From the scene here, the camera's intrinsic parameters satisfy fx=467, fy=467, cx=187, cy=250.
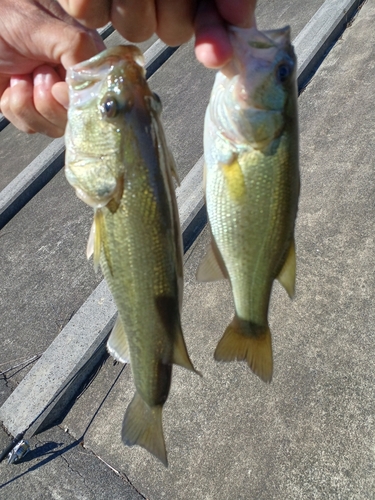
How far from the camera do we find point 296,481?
10.6ft

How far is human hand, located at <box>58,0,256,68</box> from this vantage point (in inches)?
58.2

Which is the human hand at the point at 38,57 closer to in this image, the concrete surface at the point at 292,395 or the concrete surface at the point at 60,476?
the concrete surface at the point at 292,395

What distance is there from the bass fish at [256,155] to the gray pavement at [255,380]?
2.14 meters

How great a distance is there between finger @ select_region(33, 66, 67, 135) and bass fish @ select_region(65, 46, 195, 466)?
289mm

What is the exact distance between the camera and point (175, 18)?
158cm

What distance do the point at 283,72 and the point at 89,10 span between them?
27.4 inches

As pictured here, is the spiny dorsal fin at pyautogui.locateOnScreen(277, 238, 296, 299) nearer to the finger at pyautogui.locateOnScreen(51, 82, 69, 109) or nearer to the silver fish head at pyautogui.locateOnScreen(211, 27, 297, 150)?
the silver fish head at pyautogui.locateOnScreen(211, 27, 297, 150)

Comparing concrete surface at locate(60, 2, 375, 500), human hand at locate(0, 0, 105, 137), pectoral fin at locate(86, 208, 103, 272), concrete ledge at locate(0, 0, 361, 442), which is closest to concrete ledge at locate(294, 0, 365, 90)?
concrete surface at locate(60, 2, 375, 500)

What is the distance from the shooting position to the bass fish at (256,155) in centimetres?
167

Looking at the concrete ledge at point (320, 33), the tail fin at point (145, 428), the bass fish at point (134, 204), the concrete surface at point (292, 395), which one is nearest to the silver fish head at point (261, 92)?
the bass fish at point (134, 204)

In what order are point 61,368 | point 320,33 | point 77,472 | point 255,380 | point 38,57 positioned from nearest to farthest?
1. point 38,57
2. point 77,472
3. point 255,380
4. point 61,368
5. point 320,33

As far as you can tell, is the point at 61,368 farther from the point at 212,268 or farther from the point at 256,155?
the point at 256,155

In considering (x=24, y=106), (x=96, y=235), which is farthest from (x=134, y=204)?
(x=24, y=106)

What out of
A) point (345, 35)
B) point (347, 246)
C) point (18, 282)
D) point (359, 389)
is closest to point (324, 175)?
point (347, 246)
